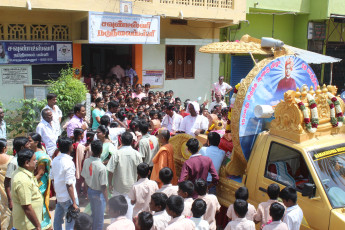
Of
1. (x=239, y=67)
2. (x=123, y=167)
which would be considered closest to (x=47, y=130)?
(x=123, y=167)

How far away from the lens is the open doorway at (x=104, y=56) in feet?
46.0

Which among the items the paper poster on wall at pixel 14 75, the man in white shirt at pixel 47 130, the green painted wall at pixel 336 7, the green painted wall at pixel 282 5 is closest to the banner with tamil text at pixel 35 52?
the paper poster on wall at pixel 14 75

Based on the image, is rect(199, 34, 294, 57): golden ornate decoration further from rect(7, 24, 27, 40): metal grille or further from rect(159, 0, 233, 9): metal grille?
rect(7, 24, 27, 40): metal grille

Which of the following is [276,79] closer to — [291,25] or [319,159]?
[319,159]

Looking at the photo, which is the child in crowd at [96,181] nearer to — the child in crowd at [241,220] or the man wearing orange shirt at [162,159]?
the man wearing orange shirt at [162,159]

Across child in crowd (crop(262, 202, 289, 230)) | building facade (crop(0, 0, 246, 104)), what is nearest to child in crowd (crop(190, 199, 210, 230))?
child in crowd (crop(262, 202, 289, 230))

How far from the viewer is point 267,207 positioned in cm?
409

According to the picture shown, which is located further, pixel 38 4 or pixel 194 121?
pixel 38 4

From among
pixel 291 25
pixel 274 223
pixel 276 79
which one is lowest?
pixel 274 223

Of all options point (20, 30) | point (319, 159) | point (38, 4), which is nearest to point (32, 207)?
point (319, 159)

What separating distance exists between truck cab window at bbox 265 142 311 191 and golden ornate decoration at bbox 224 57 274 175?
1.62 ft

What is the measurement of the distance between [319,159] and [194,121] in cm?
293

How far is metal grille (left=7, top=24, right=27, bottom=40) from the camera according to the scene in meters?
10.4

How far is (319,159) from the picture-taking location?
13.7 ft
